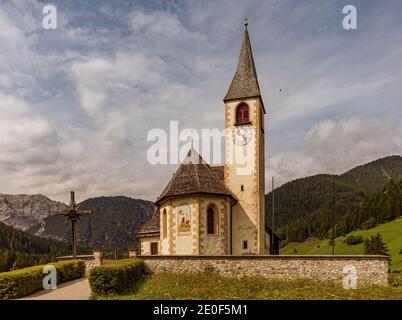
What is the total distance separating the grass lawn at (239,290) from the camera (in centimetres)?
1792

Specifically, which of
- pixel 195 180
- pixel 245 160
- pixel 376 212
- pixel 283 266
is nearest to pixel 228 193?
pixel 195 180

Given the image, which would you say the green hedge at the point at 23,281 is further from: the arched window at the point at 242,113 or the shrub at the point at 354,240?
the shrub at the point at 354,240

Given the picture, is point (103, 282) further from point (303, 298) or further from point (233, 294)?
point (303, 298)

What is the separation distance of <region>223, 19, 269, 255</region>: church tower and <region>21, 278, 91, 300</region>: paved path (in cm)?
1384

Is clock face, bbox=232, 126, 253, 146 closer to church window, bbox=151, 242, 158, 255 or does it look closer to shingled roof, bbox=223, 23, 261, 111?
shingled roof, bbox=223, 23, 261, 111

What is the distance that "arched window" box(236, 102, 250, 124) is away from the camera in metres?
34.0

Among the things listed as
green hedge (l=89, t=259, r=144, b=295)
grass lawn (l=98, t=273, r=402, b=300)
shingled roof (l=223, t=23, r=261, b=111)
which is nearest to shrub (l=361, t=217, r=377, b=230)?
shingled roof (l=223, t=23, r=261, b=111)

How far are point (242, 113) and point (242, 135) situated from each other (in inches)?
85.4

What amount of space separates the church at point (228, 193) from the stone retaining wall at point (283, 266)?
3935 millimetres

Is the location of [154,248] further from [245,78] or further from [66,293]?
[245,78]

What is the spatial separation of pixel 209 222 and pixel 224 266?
19.6 ft

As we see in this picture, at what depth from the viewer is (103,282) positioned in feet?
60.5

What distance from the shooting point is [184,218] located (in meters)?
29.7
